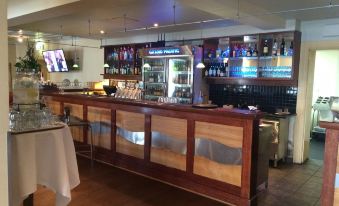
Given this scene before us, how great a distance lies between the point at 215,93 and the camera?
6.72 m

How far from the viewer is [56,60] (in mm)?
10156

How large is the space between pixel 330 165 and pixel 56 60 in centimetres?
956

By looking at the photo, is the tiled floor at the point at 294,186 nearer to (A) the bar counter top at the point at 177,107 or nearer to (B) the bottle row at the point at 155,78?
(A) the bar counter top at the point at 177,107

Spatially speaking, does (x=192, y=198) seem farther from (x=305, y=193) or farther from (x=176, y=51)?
(x=176, y=51)

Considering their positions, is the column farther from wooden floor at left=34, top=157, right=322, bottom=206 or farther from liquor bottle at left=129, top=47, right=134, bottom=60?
liquor bottle at left=129, top=47, right=134, bottom=60

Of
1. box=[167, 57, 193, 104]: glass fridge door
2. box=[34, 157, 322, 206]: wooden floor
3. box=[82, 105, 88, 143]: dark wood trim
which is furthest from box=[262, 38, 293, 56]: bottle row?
box=[82, 105, 88, 143]: dark wood trim

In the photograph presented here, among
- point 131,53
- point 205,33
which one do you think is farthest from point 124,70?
point 205,33

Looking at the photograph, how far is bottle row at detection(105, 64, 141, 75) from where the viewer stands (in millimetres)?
8039

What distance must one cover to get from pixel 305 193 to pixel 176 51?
3854 millimetres

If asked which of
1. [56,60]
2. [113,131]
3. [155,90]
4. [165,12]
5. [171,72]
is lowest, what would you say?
[113,131]

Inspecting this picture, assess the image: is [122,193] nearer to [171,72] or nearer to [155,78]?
[171,72]

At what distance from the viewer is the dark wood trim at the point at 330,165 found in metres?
2.48

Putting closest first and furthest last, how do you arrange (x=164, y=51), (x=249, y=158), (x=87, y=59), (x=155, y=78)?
1. (x=249, y=158)
2. (x=164, y=51)
3. (x=155, y=78)
4. (x=87, y=59)

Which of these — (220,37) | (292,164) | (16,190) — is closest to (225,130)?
(16,190)
